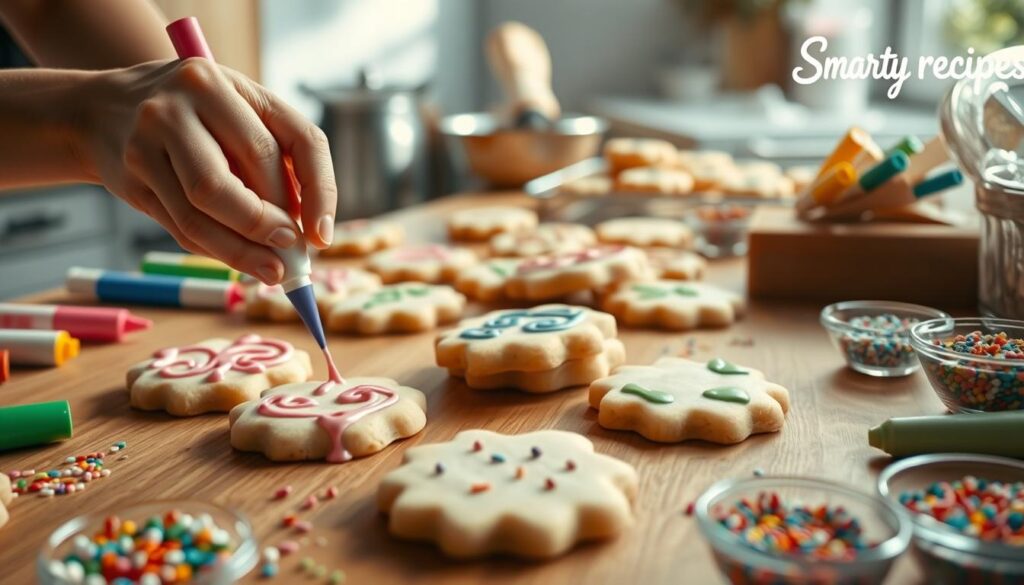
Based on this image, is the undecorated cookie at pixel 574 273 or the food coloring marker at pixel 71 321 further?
the undecorated cookie at pixel 574 273

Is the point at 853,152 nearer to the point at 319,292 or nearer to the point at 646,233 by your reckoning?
the point at 646,233

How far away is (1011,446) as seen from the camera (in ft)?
3.03

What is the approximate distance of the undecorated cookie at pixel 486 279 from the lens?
63.9 inches

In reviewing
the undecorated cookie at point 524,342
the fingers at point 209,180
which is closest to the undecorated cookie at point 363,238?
the undecorated cookie at point 524,342

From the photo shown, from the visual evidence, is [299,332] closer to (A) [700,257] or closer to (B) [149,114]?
(B) [149,114]

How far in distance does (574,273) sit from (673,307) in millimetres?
172

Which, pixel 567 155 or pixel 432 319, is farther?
pixel 567 155

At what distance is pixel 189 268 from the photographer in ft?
5.61

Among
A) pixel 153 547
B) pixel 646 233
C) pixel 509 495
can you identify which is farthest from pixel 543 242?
pixel 153 547

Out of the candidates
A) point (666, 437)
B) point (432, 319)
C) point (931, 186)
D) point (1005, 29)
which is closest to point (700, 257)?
point (931, 186)

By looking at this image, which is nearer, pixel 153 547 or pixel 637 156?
pixel 153 547

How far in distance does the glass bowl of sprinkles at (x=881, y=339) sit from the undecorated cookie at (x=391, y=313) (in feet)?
1.84

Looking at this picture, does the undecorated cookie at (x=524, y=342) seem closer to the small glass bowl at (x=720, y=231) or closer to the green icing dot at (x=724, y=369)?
the green icing dot at (x=724, y=369)

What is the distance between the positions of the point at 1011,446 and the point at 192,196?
82 centimetres
